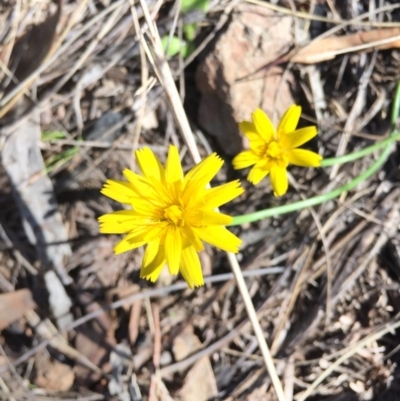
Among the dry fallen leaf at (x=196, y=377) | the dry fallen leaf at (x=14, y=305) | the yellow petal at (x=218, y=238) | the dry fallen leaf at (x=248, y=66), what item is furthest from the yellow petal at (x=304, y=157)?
the dry fallen leaf at (x=14, y=305)

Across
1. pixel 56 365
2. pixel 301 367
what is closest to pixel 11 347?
pixel 56 365

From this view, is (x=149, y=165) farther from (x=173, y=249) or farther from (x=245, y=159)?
(x=245, y=159)

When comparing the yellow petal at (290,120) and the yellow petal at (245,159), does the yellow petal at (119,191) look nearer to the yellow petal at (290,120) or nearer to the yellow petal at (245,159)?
the yellow petal at (245,159)

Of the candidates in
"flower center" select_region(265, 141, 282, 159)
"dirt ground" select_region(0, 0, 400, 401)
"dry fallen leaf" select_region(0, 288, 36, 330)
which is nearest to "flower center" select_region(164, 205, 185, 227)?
"flower center" select_region(265, 141, 282, 159)

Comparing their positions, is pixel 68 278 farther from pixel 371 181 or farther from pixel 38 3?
pixel 371 181

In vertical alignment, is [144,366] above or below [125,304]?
below

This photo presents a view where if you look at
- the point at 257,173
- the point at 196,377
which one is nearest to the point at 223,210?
the point at 257,173
